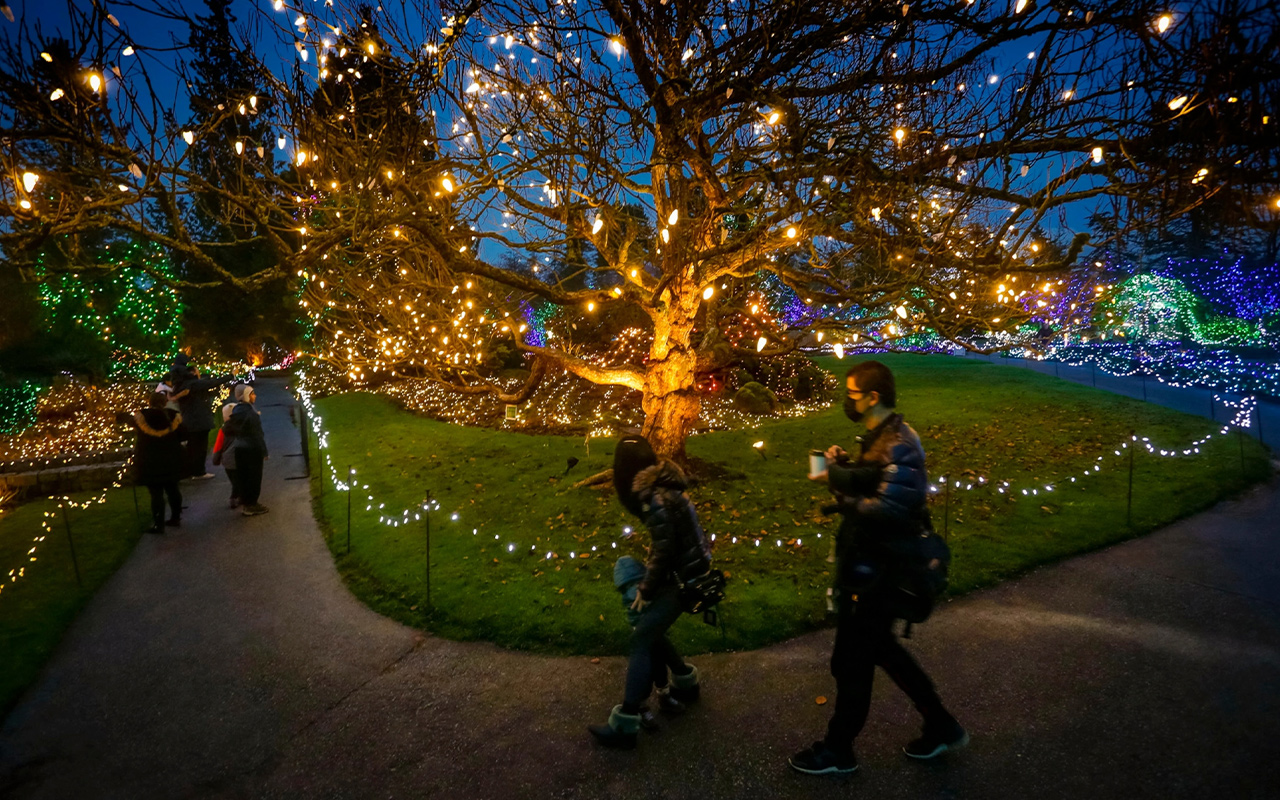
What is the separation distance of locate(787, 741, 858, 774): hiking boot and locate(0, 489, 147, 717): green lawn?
17.5 feet

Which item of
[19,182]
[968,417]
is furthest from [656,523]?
[968,417]

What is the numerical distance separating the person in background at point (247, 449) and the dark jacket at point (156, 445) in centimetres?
77

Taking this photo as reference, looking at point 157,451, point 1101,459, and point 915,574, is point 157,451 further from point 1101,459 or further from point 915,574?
point 1101,459

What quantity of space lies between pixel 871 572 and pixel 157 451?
8.89 m

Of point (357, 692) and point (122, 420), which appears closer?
point (357, 692)

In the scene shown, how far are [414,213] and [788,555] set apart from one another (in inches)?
216

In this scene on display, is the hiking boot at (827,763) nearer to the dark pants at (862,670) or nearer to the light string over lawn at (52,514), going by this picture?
the dark pants at (862,670)

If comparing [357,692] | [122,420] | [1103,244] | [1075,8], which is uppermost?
[1075,8]

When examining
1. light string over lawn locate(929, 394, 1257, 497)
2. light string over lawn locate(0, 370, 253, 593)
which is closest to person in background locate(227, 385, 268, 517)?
light string over lawn locate(0, 370, 253, 593)

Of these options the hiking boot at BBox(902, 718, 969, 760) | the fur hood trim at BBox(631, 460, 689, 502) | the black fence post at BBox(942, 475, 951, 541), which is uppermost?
the fur hood trim at BBox(631, 460, 689, 502)

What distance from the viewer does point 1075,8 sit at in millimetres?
6102

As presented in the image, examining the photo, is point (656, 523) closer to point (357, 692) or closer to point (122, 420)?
point (357, 692)

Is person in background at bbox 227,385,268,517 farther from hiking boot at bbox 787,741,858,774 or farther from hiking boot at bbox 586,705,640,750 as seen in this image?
hiking boot at bbox 787,741,858,774

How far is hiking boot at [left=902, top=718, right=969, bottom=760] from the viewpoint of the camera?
349 cm
